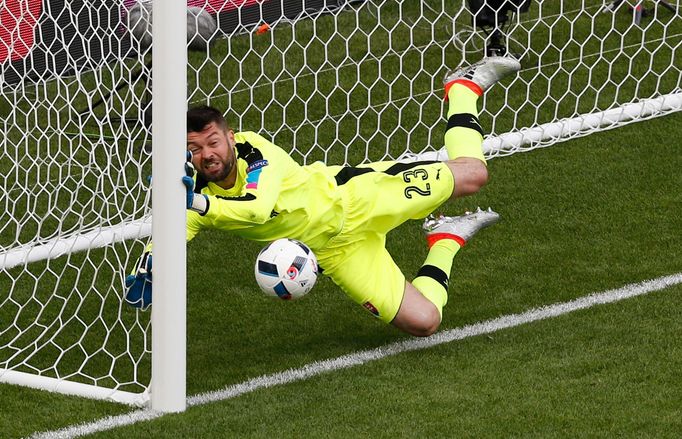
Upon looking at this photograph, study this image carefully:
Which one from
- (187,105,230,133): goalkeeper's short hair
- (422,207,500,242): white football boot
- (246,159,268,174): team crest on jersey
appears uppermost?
(187,105,230,133): goalkeeper's short hair

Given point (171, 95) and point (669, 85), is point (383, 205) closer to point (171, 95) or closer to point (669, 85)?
point (171, 95)

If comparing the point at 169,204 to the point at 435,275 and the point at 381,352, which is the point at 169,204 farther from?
the point at 435,275

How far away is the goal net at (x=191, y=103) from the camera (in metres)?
6.40

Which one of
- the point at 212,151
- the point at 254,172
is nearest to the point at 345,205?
the point at 254,172

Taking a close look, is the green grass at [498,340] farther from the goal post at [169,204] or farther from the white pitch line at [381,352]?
the goal post at [169,204]

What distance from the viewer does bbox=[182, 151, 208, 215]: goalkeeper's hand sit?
5.26m

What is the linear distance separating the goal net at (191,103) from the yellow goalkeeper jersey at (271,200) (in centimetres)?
43

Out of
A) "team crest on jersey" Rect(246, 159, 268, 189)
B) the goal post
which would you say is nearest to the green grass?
the goal post

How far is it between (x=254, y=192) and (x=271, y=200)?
7 cm

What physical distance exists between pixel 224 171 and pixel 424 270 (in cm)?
119

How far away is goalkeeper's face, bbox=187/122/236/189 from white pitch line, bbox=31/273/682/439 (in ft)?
2.86

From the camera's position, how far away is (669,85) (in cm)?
903

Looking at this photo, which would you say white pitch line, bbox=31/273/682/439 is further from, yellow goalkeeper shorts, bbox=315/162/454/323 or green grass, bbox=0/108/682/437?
yellow goalkeeper shorts, bbox=315/162/454/323

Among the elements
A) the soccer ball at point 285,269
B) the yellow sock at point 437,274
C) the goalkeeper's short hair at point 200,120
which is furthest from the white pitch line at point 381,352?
the goalkeeper's short hair at point 200,120
